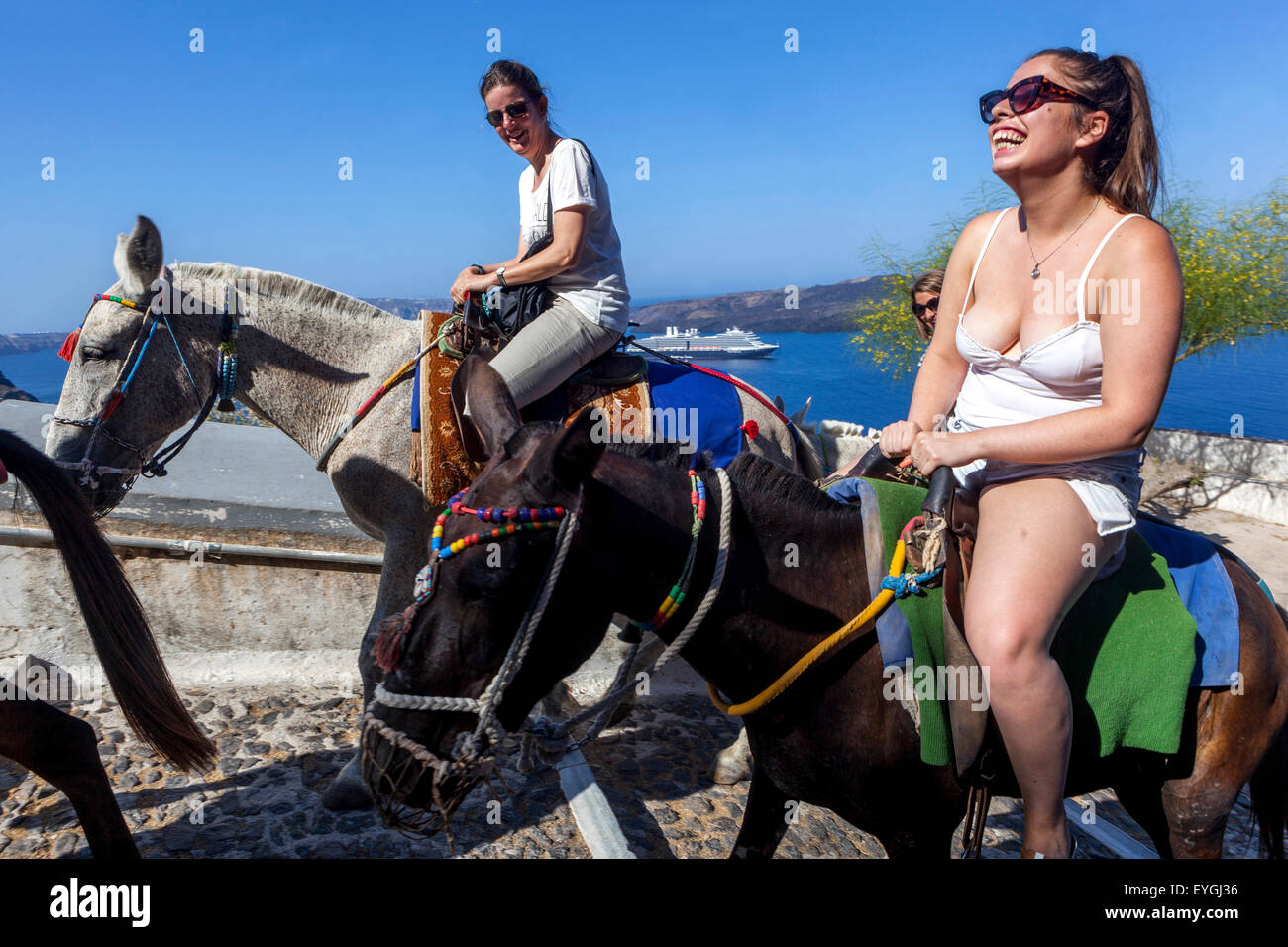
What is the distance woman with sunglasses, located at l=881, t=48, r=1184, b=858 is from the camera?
1.82m

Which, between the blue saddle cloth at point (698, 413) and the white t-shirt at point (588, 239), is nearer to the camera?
the white t-shirt at point (588, 239)

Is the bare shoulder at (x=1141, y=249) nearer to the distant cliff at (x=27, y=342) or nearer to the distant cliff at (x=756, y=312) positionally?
the distant cliff at (x=756, y=312)

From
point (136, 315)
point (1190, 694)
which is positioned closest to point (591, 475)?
point (1190, 694)

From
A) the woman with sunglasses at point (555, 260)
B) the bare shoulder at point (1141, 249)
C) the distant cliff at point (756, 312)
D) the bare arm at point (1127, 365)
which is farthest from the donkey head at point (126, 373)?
the distant cliff at point (756, 312)

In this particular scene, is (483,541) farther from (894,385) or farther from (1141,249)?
(894,385)

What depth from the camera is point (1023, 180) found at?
2.08 meters

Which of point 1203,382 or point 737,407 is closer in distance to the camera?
point 737,407

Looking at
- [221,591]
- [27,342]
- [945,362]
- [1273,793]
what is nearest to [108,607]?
[221,591]

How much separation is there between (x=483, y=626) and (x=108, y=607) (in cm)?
233

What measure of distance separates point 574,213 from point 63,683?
4221 mm

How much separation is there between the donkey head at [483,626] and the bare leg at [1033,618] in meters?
0.93

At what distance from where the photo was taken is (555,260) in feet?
12.2

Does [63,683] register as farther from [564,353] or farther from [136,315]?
[564,353]

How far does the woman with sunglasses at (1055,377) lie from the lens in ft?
5.98
